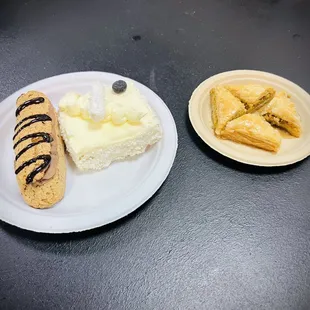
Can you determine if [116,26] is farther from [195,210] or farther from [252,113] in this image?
[195,210]

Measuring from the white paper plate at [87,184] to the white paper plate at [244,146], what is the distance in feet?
0.44

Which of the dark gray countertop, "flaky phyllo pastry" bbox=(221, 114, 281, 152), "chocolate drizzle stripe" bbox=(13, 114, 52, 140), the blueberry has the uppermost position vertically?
the blueberry

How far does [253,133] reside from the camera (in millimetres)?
1302

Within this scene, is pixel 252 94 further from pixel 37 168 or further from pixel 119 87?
pixel 37 168

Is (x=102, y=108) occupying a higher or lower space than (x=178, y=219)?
higher

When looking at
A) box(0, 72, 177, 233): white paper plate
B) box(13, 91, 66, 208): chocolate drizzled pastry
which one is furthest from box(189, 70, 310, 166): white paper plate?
box(13, 91, 66, 208): chocolate drizzled pastry

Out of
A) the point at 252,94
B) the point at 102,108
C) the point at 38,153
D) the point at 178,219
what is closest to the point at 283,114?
the point at 252,94

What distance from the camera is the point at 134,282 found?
1060 millimetres

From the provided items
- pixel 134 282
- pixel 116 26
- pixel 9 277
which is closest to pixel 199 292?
pixel 134 282

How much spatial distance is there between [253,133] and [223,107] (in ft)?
0.52

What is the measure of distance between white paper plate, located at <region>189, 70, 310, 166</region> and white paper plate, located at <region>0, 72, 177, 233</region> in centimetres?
13

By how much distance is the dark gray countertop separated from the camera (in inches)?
41.2

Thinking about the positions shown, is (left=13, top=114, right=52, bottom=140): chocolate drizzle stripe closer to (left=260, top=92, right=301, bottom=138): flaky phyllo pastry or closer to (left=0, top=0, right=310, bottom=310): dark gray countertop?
(left=0, top=0, right=310, bottom=310): dark gray countertop

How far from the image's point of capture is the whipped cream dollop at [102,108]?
A: 1176 mm
